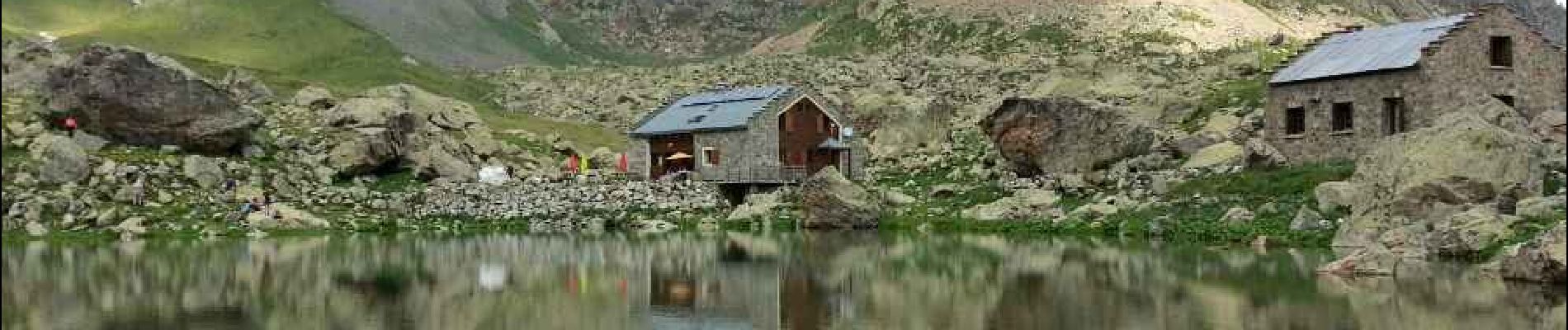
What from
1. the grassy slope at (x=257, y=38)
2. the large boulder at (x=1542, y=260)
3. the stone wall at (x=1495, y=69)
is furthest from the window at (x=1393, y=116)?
the grassy slope at (x=257, y=38)

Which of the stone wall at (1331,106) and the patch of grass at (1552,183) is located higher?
the stone wall at (1331,106)

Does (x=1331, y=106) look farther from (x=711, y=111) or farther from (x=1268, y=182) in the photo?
(x=711, y=111)

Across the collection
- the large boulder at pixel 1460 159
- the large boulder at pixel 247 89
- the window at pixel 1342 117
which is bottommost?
the large boulder at pixel 1460 159

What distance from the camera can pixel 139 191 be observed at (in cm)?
7162

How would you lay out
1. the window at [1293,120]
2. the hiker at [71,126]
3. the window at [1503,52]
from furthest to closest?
the hiker at [71,126], the window at [1293,120], the window at [1503,52]

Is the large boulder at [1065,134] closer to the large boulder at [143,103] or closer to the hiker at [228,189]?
the hiker at [228,189]

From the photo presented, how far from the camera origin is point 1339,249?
49594mm

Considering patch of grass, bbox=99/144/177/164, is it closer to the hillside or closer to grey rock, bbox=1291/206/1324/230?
the hillside

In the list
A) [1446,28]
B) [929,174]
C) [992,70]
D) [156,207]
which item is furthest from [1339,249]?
[992,70]

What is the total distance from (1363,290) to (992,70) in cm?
9592

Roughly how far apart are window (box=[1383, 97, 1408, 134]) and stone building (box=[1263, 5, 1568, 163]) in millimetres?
33

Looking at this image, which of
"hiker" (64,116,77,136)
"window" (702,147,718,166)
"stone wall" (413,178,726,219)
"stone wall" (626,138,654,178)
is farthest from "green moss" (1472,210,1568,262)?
"hiker" (64,116,77,136)

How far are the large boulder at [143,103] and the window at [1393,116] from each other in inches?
2206

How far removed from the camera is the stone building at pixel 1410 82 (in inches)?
2562
